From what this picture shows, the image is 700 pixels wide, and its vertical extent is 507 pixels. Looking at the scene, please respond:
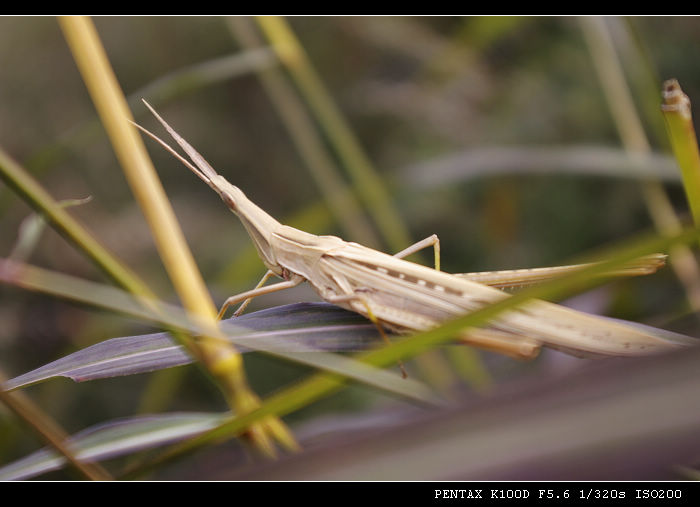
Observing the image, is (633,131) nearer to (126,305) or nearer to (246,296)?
(246,296)

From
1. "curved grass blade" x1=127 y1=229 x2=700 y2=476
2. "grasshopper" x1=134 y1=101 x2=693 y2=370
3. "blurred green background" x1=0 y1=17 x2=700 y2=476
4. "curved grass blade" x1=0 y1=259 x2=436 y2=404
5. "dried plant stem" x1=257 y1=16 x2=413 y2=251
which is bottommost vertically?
"curved grass blade" x1=127 y1=229 x2=700 y2=476

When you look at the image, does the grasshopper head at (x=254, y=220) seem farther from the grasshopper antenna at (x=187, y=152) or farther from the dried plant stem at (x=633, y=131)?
the dried plant stem at (x=633, y=131)

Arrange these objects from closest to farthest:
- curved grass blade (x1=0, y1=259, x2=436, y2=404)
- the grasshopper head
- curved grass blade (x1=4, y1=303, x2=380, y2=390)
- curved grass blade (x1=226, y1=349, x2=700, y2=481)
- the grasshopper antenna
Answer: curved grass blade (x1=226, y1=349, x2=700, y2=481), curved grass blade (x1=0, y1=259, x2=436, y2=404), curved grass blade (x1=4, y1=303, x2=380, y2=390), the grasshopper antenna, the grasshopper head

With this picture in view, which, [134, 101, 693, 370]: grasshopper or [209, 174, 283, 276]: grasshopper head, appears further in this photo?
[209, 174, 283, 276]: grasshopper head

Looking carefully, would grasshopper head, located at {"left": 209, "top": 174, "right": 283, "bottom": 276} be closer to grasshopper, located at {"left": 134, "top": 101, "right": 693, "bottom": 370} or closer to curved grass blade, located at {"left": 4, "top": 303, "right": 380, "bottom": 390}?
grasshopper, located at {"left": 134, "top": 101, "right": 693, "bottom": 370}

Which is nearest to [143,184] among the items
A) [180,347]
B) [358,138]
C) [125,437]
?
[180,347]

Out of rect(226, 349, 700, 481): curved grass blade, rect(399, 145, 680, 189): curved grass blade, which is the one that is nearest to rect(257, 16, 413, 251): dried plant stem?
rect(399, 145, 680, 189): curved grass blade
